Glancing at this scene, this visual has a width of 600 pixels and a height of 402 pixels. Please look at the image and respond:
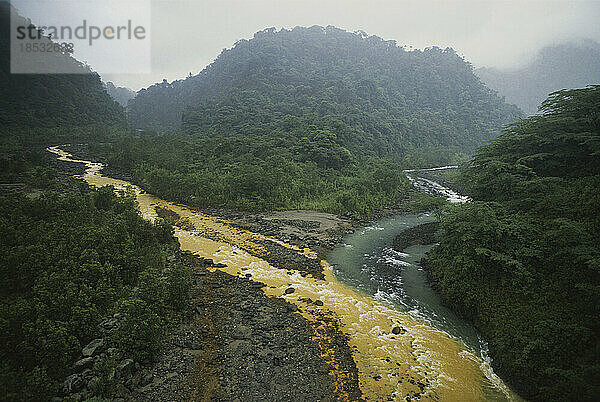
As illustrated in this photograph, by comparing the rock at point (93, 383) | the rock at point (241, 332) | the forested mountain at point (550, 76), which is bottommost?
the rock at point (241, 332)

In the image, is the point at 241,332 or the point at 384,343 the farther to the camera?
the point at 384,343

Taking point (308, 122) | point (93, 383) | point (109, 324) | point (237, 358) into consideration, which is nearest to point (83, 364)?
point (93, 383)

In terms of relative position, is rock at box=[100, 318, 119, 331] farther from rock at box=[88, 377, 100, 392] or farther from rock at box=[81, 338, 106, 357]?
rock at box=[88, 377, 100, 392]

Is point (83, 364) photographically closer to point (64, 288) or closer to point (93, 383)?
point (93, 383)

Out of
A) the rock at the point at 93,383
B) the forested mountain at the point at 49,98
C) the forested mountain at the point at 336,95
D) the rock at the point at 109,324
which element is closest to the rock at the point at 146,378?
the rock at the point at 93,383

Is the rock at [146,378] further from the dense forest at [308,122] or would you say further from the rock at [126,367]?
the dense forest at [308,122]

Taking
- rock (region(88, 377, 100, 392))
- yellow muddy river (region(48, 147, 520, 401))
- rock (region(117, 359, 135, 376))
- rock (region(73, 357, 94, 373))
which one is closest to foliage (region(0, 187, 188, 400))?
rock (region(73, 357, 94, 373))
